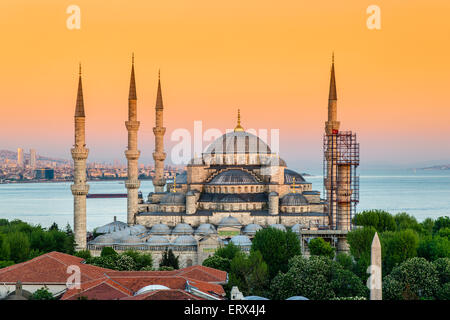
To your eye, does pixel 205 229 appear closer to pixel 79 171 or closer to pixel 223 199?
pixel 223 199

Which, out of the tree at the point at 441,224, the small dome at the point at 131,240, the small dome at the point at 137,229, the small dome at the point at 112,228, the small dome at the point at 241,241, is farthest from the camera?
the tree at the point at 441,224

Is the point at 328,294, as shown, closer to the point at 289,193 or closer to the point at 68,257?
the point at 68,257

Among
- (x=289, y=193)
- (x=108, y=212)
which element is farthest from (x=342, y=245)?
(x=108, y=212)

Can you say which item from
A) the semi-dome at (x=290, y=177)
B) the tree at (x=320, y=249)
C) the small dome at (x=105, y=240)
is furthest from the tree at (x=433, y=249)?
the semi-dome at (x=290, y=177)

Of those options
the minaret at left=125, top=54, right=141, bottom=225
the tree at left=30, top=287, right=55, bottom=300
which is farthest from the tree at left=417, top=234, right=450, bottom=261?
the minaret at left=125, top=54, right=141, bottom=225

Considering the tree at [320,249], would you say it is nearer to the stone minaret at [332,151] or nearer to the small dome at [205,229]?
the stone minaret at [332,151]

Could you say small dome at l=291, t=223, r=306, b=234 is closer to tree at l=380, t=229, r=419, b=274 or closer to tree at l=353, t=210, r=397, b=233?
tree at l=353, t=210, r=397, b=233
